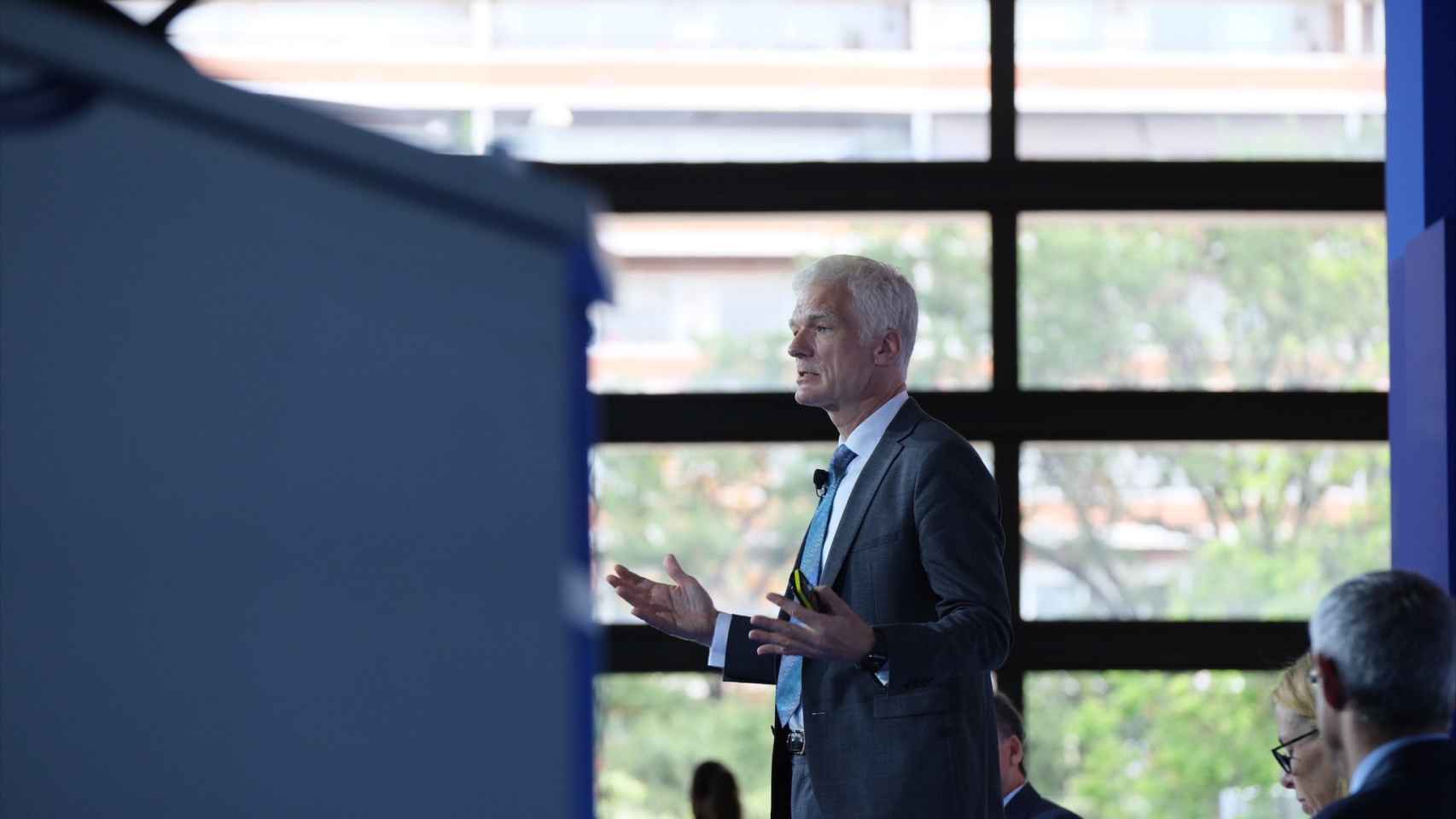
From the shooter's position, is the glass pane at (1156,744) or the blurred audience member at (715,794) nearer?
the blurred audience member at (715,794)

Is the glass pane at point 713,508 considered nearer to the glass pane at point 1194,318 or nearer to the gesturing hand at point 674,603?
the glass pane at point 1194,318

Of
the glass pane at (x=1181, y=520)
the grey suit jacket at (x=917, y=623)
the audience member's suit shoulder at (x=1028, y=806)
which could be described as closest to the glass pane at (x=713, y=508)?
the glass pane at (x=1181, y=520)

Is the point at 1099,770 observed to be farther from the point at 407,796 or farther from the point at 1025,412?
the point at 407,796

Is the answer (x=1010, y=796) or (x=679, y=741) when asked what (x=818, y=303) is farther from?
(x=679, y=741)

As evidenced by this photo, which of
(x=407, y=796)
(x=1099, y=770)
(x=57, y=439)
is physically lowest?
(x=1099, y=770)

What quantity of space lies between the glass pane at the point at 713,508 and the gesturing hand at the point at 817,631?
12.0 ft

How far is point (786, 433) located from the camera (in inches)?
216

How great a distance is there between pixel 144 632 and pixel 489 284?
0.52ft

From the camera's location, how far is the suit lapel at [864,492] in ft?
7.29

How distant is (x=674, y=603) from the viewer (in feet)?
7.21

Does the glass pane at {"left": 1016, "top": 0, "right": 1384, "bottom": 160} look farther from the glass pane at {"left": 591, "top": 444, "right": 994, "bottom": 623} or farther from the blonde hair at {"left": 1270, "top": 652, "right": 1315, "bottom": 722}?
the blonde hair at {"left": 1270, "top": 652, "right": 1315, "bottom": 722}

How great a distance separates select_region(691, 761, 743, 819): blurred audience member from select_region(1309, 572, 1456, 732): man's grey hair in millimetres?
Answer: 2977

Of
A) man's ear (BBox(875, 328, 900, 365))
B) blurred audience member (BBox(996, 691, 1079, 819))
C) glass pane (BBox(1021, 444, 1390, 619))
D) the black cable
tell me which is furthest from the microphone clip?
the black cable

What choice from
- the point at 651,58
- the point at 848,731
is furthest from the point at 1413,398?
the point at 651,58
